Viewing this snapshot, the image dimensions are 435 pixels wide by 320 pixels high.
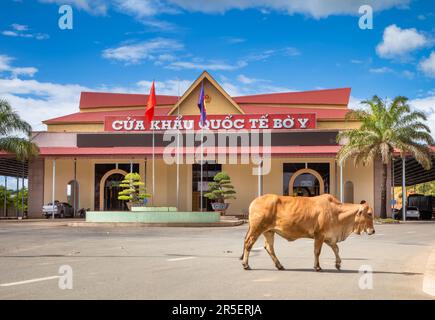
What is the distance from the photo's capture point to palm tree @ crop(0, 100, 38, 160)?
39469 mm

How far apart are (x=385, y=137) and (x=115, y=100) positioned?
2721cm

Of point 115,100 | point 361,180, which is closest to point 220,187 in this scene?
point 361,180

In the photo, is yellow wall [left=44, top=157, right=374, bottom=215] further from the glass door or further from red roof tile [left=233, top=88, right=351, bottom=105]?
red roof tile [left=233, top=88, right=351, bottom=105]

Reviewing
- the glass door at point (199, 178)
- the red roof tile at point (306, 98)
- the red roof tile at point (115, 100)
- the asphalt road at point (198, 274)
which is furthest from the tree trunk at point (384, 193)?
the asphalt road at point (198, 274)

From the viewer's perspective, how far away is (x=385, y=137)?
130 feet

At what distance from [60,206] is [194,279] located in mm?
35577

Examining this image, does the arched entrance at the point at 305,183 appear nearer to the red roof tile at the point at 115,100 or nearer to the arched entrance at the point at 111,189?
the arched entrance at the point at 111,189

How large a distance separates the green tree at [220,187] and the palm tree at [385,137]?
310 inches

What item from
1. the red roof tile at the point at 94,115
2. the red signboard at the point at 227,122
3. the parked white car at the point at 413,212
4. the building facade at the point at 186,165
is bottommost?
the parked white car at the point at 413,212

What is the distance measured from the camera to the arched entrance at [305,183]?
4528 centimetres

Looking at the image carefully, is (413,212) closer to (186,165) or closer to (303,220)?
(186,165)

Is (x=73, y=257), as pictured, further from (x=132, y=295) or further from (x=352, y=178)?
(x=352, y=178)

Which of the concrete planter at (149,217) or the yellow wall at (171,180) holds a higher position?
the yellow wall at (171,180)
